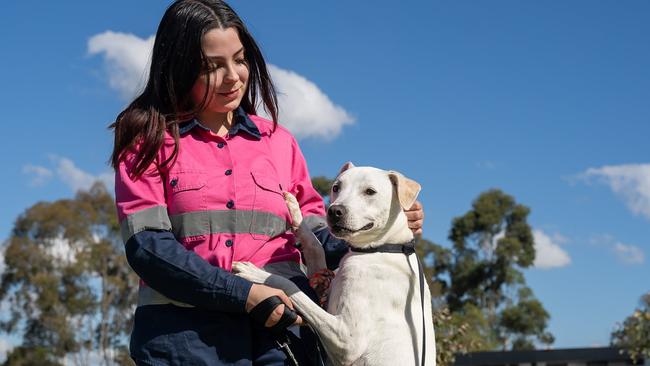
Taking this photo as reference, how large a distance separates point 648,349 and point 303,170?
59.8 feet

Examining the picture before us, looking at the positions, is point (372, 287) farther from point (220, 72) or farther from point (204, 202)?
point (220, 72)

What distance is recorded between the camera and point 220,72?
3215 millimetres

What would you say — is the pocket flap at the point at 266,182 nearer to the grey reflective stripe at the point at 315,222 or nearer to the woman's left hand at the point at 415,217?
the grey reflective stripe at the point at 315,222

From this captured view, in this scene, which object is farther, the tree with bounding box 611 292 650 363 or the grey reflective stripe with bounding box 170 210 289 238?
the tree with bounding box 611 292 650 363

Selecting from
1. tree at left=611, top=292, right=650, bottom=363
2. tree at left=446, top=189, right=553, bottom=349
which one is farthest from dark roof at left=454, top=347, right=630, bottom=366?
tree at left=446, top=189, right=553, bottom=349

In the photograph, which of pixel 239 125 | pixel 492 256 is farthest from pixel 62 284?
pixel 239 125

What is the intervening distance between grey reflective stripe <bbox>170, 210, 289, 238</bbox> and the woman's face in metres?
0.47

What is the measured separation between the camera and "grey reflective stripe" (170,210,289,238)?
119 inches

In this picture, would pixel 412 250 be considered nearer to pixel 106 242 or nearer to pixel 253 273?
pixel 253 273

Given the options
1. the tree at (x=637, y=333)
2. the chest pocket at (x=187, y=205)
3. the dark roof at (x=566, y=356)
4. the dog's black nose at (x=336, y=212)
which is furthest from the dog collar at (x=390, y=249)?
the dark roof at (x=566, y=356)

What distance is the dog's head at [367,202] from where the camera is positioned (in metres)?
3.63

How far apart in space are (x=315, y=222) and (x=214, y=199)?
71 centimetres

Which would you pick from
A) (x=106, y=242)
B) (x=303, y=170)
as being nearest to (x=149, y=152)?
(x=303, y=170)

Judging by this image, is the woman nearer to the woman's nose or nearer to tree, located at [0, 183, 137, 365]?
the woman's nose
